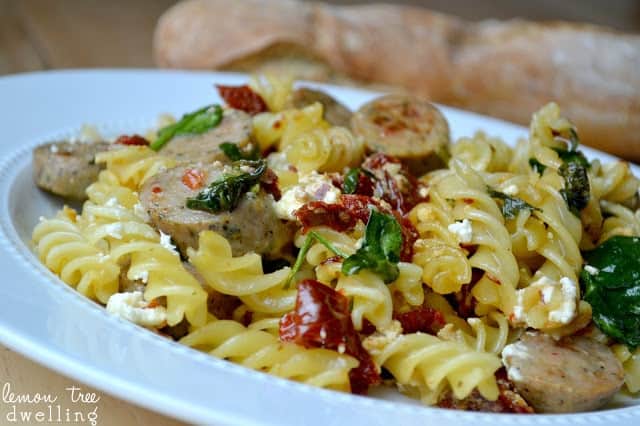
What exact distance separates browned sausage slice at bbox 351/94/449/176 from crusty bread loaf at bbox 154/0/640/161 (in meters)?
2.36

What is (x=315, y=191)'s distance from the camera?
341cm

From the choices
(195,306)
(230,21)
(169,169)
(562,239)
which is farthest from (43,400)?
(230,21)

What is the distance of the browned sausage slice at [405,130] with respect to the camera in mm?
4090

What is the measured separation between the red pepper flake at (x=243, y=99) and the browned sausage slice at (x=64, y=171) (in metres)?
0.83

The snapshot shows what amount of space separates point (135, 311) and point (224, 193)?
1.86ft

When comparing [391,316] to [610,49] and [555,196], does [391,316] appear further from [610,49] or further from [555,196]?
[610,49]

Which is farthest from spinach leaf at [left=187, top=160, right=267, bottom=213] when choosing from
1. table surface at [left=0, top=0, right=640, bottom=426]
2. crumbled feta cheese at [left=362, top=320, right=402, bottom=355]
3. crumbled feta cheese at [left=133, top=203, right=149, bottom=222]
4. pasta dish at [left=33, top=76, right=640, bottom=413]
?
table surface at [left=0, top=0, right=640, bottom=426]

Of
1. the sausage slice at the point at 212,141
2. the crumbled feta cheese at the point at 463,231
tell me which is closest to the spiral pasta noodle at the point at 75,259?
the sausage slice at the point at 212,141

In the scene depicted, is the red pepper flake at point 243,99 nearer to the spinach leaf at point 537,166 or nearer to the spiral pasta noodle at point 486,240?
the spiral pasta noodle at point 486,240

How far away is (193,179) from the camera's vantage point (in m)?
3.39

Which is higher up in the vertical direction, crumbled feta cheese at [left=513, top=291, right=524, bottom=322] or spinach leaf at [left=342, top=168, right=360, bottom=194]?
spinach leaf at [left=342, top=168, right=360, bottom=194]

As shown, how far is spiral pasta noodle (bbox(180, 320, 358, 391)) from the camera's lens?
2799 mm

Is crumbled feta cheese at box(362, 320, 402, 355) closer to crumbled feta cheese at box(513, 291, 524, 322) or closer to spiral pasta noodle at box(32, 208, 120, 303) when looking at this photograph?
crumbled feta cheese at box(513, 291, 524, 322)

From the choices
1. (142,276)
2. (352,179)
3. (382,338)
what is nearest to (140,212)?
(142,276)
